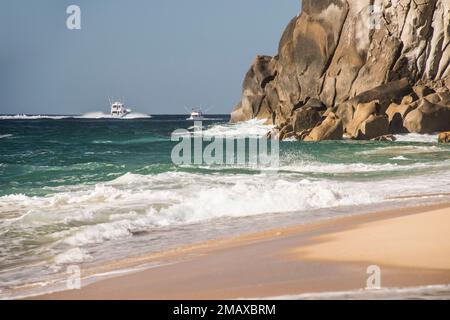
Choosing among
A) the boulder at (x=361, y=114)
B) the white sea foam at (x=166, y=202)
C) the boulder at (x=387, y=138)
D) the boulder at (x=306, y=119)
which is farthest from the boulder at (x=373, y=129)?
the white sea foam at (x=166, y=202)

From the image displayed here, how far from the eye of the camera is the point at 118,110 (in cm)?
18300

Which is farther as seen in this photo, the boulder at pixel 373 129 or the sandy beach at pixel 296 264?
the boulder at pixel 373 129

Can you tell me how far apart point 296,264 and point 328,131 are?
35.1m

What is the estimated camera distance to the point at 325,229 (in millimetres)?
11133

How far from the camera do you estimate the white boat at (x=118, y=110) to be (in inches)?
7234

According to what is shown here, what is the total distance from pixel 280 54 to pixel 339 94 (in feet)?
46.7

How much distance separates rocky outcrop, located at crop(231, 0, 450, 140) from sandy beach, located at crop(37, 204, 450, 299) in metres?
32.4

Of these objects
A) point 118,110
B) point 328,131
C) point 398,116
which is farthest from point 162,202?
point 118,110

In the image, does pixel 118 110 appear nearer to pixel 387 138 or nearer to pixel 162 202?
pixel 387 138

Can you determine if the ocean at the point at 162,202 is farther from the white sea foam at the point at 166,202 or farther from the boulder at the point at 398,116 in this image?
the boulder at the point at 398,116

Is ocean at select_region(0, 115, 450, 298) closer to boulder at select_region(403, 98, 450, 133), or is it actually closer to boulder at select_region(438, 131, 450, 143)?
boulder at select_region(438, 131, 450, 143)

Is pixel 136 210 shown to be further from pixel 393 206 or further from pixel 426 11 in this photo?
pixel 426 11

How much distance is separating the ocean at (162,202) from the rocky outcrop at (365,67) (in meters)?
14.9
